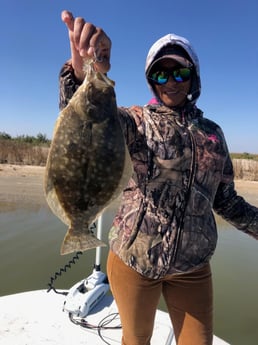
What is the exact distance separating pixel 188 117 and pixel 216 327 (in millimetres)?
4154

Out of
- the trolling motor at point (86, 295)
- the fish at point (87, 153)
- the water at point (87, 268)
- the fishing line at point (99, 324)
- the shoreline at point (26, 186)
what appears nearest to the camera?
the fish at point (87, 153)

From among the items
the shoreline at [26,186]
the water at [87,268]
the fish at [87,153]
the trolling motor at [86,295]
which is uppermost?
the fish at [87,153]

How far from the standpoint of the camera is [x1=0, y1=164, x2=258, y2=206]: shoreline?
14.8 metres

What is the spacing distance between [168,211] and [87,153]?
2.37 ft

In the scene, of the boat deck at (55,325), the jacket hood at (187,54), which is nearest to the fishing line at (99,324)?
the boat deck at (55,325)

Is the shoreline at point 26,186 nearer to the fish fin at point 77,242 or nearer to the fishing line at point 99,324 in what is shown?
the fishing line at point 99,324

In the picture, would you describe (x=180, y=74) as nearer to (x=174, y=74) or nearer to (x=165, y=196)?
(x=174, y=74)

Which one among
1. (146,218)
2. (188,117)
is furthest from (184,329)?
(188,117)

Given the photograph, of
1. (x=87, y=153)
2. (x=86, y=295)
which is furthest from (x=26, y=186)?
(x=87, y=153)

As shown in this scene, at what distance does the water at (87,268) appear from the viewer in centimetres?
571

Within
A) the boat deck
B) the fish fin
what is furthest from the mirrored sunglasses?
the boat deck

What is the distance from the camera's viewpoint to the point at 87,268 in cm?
730

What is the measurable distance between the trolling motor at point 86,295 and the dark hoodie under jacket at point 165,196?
214 centimetres

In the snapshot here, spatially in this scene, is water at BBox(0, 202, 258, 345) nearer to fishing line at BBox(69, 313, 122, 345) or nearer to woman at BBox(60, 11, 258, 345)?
fishing line at BBox(69, 313, 122, 345)
